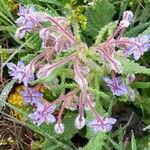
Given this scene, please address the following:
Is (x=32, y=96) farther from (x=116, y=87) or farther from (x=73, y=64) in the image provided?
(x=116, y=87)

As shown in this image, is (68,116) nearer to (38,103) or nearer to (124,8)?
(38,103)

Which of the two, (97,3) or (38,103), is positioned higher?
(97,3)

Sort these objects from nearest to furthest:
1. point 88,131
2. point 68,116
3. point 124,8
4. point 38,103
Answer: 1. point 38,103
2. point 88,131
3. point 68,116
4. point 124,8

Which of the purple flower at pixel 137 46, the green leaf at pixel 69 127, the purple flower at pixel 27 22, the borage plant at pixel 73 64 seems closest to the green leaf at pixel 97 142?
the borage plant at pixel 73 64

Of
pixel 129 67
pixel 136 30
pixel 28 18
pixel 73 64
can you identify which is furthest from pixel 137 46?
pixel 136 30

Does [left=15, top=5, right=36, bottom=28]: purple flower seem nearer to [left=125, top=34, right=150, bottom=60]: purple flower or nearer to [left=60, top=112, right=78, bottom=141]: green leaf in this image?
[left=125, top=34, right=150, bottom=60]: purple flower

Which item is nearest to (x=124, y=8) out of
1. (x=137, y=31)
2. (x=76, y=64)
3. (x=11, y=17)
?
(x=137, y=31)

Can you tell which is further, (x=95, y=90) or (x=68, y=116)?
(x=68, y=116)

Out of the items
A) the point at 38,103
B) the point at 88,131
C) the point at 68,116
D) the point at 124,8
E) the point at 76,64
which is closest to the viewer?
the point at 76,64

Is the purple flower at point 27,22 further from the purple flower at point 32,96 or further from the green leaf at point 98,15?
the green leaf at point 98,15
